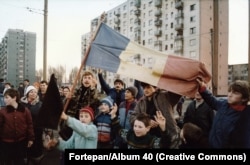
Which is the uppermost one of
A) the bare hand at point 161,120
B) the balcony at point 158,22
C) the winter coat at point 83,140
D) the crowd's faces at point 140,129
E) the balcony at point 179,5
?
the balcony at point 179,5

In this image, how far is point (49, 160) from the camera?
5.65m

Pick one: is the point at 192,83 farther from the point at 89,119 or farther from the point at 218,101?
the point at 89,119

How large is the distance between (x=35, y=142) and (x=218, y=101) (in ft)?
9.87

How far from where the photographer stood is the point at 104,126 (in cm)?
420

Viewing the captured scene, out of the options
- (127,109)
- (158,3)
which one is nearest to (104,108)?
(127,109)

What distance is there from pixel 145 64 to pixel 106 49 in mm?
566

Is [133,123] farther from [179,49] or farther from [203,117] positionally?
[179,49]

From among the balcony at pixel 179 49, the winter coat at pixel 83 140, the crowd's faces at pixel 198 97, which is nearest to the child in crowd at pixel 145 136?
the winter coat at pixel 83 140

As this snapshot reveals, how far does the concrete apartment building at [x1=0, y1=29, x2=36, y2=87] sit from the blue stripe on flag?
249 feet

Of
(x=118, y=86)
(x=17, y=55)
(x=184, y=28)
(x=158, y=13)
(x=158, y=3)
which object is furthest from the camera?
(x=17, y=55)

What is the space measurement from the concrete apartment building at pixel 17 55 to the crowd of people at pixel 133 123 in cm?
7522

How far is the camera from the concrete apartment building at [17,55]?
8012 cm

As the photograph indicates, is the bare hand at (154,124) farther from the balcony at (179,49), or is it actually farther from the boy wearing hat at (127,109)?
the balcony at (179,49)

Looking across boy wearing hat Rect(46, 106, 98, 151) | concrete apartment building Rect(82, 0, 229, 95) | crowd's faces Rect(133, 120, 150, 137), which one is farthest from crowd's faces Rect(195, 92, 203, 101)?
concrete apartment building Rect(82, 0, 229, 95)
